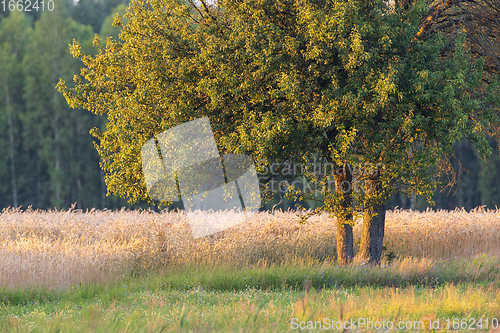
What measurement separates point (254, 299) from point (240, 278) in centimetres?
254

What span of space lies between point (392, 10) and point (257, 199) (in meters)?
6.01

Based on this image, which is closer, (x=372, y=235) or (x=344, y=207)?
(x=344, y=207)

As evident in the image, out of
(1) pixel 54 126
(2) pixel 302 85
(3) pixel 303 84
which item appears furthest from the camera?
(1) pixel 54 126

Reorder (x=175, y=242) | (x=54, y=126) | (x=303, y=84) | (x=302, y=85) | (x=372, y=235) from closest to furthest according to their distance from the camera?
1. (x=302, y=85)
2. (x=303, y=84)
3. (x=372, y=235)
4. (x=175, y=242)
5. (x=54, y=126)

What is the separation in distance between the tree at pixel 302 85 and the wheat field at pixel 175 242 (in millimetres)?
2493

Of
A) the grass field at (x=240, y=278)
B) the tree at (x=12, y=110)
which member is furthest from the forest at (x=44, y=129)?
the grass field at (x=240, y=278)

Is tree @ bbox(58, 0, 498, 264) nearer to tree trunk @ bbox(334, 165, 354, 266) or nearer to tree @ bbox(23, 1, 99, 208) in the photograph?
tree trunk @ bbox(334, 165, 354, 266)

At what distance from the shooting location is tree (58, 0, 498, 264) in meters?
9.94

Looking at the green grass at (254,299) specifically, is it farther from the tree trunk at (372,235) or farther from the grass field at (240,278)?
the tree trunk at (372,235)

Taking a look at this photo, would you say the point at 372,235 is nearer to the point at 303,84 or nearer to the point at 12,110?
the point at 303,84

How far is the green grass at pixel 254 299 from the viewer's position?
6.81 m

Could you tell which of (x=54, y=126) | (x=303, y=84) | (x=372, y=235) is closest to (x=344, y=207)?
(x=372, y=235)

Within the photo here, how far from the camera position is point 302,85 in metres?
10.7

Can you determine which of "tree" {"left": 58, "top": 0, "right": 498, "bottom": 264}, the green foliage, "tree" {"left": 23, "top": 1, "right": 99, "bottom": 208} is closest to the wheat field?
"tree" {"left": 58, "top": 0, "right": 498, "bottom": 264}
